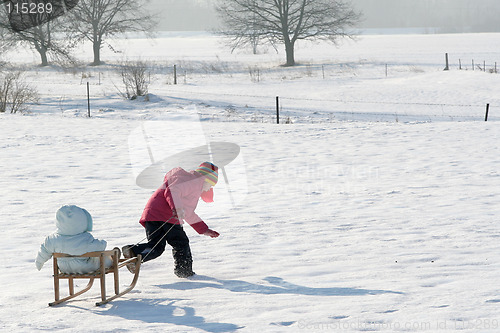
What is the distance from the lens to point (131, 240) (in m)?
7.16

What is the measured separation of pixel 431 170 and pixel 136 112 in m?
14.6

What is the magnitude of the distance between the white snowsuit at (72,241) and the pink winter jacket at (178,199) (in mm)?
719

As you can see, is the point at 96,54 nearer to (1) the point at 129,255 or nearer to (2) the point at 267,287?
(1) the point at 129,255

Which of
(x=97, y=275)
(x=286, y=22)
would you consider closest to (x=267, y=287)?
(x=97, y=275)

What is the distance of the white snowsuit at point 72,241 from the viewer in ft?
15.9

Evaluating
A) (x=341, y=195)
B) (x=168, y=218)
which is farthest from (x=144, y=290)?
(x=341, y=195)

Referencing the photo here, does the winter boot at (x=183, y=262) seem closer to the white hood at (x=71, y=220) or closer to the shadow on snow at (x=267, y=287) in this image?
the shadow on snow at (x=267, y=287)

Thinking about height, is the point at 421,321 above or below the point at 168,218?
below

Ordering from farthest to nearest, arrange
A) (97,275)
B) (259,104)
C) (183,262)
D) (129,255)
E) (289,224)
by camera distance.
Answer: (259,104) → (289,224) → (183,262) → (129,255) → (97,275)

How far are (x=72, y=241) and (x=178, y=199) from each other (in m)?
0.97

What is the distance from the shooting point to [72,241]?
4.87 metres

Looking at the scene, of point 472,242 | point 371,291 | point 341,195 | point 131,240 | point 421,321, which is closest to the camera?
point 421,321

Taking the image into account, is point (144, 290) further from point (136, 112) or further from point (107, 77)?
point (107, 77)

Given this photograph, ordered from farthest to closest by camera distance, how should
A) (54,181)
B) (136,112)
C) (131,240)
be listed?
(136,112) < (54,181) < (131,240)
